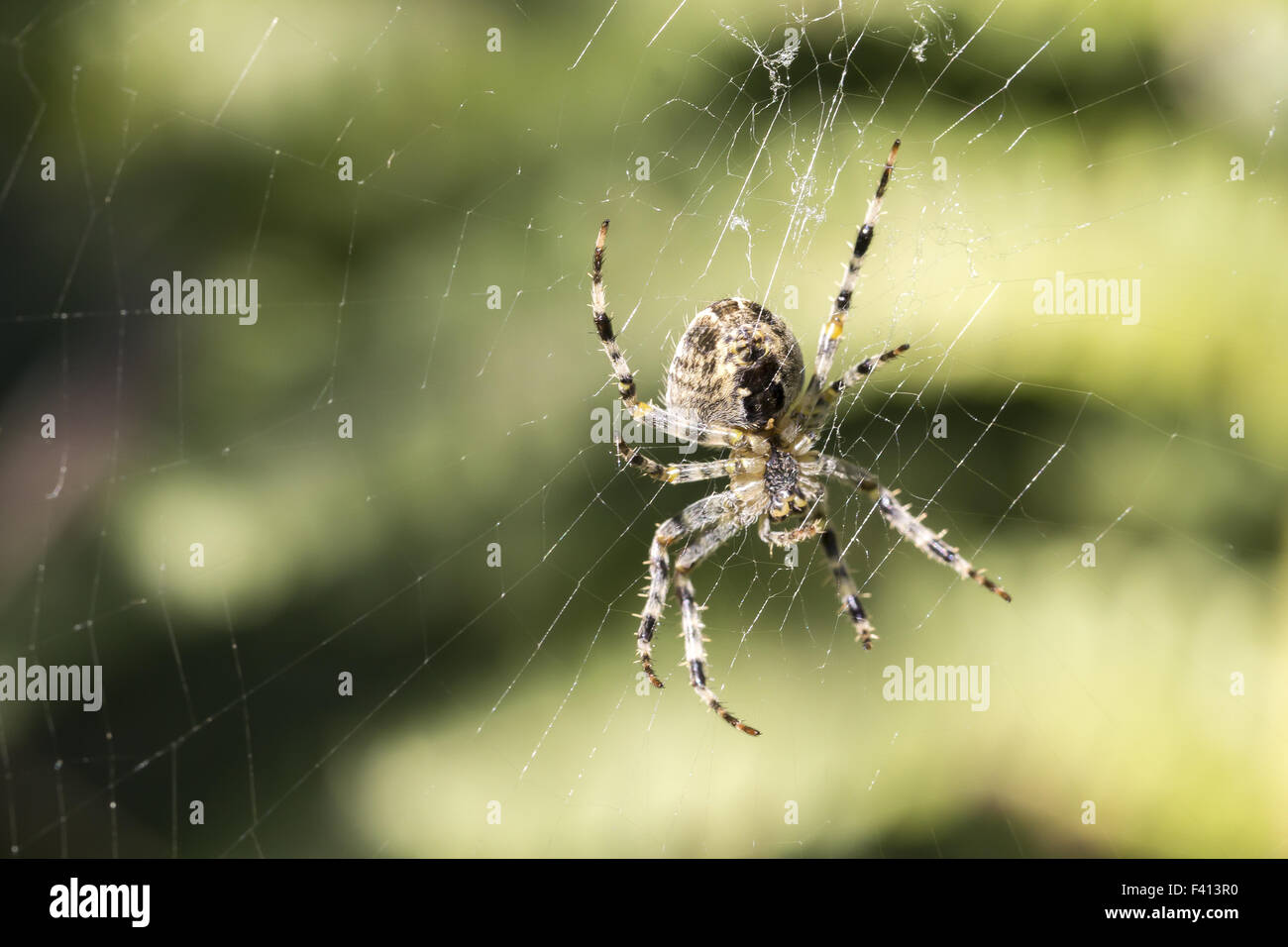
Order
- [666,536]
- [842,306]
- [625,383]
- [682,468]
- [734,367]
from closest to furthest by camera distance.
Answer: [734,367] < [842,306] < [625,383] < [682,468] < [666,536]

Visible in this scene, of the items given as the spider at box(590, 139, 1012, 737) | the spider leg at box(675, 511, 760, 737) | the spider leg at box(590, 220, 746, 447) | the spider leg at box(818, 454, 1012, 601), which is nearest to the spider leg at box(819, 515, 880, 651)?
the spider at box(590, 139, 1012, 737)

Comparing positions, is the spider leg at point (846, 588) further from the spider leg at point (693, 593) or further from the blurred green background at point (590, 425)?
the spider leg at point (693, 593)

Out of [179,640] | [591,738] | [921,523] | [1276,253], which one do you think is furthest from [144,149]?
[1276,253]

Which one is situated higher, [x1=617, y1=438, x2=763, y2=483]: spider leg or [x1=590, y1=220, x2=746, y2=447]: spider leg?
[x1=590, y1=220, x2=746, y2=447]: spider leg

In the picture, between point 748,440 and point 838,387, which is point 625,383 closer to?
point 748,440

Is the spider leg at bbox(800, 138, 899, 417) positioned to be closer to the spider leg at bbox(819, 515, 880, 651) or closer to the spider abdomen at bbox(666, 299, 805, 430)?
the spider abdomen at bbox(666, 299, 805, 430)

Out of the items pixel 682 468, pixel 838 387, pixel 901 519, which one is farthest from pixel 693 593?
pixel 838 387
